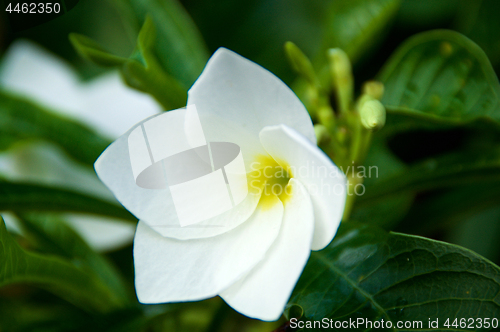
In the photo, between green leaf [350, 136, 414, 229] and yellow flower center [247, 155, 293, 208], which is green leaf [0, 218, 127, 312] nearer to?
→ yellow flower center [247, 155, 293, 208]

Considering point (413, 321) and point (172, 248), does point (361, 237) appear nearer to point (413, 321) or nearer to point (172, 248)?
point (413, 321)

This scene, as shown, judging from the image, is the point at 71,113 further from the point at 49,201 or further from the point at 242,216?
the point at 242,216

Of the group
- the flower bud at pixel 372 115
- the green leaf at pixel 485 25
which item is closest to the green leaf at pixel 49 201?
the flower bud at pixel 372 115

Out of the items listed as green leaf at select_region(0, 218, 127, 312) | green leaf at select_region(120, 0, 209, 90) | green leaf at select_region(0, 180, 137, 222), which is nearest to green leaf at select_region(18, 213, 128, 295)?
green leaf at select_region(0, 218, 127, 312)

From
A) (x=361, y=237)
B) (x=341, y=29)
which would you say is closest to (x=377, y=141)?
(x=341, y=29)

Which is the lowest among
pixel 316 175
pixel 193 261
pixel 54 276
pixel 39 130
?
pixel 54 276

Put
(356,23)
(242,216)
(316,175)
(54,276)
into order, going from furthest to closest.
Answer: (356,23), (54,276), (242,216), (316,175)

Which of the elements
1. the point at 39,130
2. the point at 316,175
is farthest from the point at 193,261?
the point at 39,130
